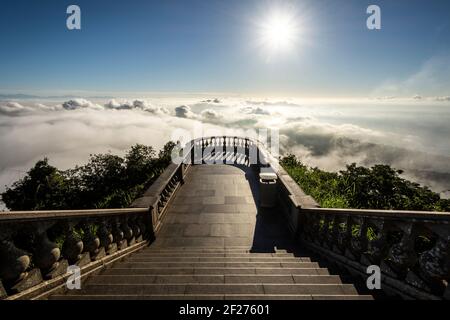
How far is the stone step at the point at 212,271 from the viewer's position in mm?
3762

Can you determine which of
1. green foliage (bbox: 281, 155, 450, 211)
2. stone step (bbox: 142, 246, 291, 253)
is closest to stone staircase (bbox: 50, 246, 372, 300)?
stone step (bbox: 142, 246, 291, 253)

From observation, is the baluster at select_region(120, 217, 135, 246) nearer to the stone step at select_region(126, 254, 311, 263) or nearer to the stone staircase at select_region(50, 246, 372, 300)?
the stone step at select_region(126, 254, 311, 263)

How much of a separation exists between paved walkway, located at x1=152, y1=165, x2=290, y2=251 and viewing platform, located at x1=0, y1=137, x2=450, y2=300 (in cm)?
3

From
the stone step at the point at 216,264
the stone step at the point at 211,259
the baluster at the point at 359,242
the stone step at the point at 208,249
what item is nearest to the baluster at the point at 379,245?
the baluster at the point at 359,242

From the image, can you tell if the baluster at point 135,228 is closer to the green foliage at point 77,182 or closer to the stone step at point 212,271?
the stone step at point 212,271

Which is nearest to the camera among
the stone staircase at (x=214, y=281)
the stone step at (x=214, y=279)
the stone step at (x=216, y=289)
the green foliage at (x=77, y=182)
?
Result: the stone staircase at (x=214, y=281)

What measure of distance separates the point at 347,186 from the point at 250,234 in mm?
5594

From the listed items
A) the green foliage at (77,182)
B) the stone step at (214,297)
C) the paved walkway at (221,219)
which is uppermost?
the stone step at (214,297)

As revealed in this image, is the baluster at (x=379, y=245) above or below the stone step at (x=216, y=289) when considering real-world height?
above

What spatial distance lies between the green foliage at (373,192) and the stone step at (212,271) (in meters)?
4.04

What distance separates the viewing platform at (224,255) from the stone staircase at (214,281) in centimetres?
1

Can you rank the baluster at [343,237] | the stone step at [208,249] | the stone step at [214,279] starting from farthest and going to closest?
the stone step at [208,249], the baluster at [343,237], the stone step at [214,279]

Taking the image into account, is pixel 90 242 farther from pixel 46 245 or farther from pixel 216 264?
pixel 216 264

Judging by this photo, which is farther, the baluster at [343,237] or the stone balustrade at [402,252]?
the baluster at [343,237]
